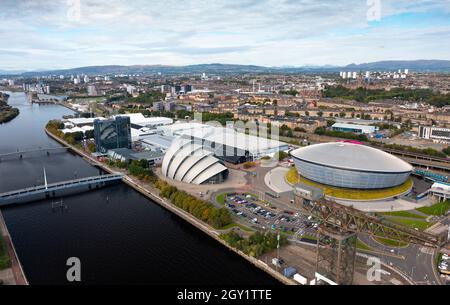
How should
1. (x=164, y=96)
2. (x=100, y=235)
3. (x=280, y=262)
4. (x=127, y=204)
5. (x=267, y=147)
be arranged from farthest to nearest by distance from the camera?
(x=164, y=96) → (x=267, y=147) → (x=127, y=204) → (x=100, y=235) → (x=280, y=262)

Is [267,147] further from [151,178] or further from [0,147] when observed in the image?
[0,147]

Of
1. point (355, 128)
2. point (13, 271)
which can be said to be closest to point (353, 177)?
point (13, 271)

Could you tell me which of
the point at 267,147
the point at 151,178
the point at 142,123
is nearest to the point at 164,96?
the point at 142,123

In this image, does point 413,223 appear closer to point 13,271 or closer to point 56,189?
point 13,271

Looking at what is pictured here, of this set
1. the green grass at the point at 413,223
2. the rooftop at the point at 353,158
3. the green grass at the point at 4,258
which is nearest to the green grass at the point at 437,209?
the green grass at the point at 413,223

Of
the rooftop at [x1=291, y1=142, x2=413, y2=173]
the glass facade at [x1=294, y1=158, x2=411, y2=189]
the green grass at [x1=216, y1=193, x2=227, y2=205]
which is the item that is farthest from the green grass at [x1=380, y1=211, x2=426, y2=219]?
the green grass at [x1=216, y1=193, x2=227, y2=205]

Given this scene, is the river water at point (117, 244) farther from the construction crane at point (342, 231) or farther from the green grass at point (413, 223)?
the green grass at point (413, 223)

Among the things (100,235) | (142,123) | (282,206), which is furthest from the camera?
(142,123)
